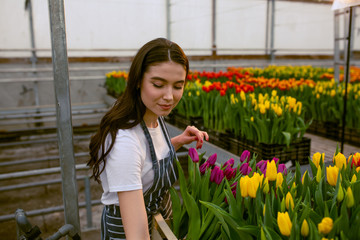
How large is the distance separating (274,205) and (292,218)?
9cm

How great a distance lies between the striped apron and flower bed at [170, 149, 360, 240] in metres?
0.07

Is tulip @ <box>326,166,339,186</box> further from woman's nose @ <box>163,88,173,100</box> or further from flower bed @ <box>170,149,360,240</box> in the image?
woman's nose @ <box>163,88,173,100</box>

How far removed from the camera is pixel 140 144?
3.26 ft

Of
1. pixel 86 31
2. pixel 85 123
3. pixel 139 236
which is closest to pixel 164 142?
pixel 139 236

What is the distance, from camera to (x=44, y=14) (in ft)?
20.5

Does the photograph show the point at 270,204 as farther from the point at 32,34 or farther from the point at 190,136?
the point at 32,34

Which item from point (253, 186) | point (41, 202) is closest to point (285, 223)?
point (253, 186)

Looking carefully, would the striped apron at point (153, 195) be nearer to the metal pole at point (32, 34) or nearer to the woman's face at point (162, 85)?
the woman's face at point (162, 85)

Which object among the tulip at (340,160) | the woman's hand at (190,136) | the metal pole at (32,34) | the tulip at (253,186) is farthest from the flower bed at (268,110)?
the metal pole at (32,34)

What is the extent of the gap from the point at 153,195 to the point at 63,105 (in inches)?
16.0

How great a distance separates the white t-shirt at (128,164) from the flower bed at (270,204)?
0.42 feet

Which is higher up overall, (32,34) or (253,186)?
(32,34)

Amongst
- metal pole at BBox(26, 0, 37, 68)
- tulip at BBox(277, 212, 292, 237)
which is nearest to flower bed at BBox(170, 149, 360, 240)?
tulip at BBox(277, 212, 292, 237)

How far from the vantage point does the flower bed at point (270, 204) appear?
2.21ft
